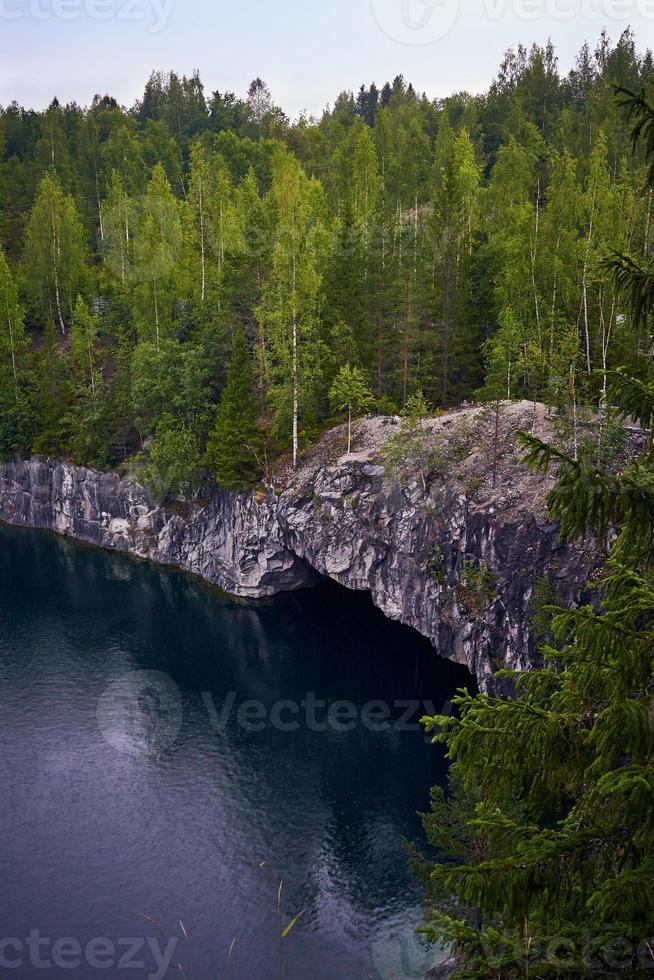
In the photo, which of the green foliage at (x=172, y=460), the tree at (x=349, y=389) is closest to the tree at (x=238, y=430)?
the green foliage at (x=172, y=460)

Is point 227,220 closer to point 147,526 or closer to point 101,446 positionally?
point 101,446

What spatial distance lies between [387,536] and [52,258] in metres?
54.7

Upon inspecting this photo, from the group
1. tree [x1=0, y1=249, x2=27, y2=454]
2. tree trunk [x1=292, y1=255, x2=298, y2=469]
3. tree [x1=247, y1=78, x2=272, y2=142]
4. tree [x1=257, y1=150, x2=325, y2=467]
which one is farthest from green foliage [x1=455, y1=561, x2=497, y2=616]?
tree [x1=247, y1=78, x2=272, y2=142]

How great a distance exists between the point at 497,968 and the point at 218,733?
111ft

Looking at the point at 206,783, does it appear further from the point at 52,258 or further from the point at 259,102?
the point at 259,102

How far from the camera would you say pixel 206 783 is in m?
36.7

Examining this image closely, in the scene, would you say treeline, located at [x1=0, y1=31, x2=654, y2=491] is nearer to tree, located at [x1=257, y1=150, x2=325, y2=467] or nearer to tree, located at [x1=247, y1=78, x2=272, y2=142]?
tree, located at [x1=257, y1=150, x2=325, y2=467]

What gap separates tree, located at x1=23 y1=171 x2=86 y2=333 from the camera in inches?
3169

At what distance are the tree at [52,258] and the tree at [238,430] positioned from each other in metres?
36.6

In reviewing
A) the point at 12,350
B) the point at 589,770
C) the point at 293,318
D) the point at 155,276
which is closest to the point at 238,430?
the point at 293,318

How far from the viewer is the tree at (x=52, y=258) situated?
80.5 m

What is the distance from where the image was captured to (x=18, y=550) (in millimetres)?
67188

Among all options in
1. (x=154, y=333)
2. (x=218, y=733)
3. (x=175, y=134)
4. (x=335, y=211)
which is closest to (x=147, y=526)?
(x=154, y=333)

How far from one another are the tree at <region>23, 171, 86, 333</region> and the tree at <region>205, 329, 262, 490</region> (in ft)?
120
